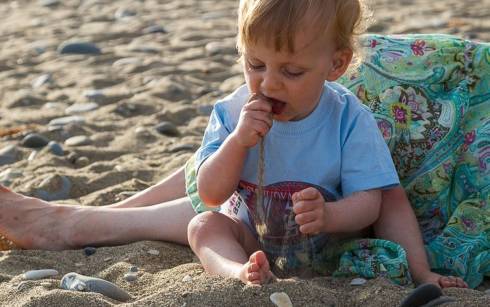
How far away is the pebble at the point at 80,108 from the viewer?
493 cm

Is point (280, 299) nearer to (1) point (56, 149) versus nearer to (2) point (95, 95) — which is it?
(1) point (56, 149)

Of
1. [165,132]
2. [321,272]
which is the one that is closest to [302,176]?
[321,272]

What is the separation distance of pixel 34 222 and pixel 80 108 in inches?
72.6

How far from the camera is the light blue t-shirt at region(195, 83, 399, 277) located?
2.75 metres

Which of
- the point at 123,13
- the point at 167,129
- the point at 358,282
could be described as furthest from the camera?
the point at 123,13

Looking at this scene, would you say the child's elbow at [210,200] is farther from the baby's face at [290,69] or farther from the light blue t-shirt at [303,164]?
the baby's face at [290,69]

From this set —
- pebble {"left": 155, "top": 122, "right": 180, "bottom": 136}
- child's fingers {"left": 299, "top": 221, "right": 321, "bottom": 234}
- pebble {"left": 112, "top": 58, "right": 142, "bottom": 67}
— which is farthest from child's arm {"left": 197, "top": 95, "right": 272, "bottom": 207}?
pebble {"left": 112, "top": 58, "right": 142, "bottom": 67}

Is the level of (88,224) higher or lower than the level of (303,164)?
lower

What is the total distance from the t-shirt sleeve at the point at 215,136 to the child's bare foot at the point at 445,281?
0.71 m

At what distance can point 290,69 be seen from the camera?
8.48 ft

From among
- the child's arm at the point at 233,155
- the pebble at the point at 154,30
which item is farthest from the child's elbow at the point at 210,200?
the pebble at the point at 154,30

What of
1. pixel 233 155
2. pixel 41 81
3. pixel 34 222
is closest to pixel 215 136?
pixel 233 155

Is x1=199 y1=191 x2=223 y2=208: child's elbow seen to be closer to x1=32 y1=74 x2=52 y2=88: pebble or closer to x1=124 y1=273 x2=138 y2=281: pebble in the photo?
x1=124 y1=273 x2=138 y2=281: pebble

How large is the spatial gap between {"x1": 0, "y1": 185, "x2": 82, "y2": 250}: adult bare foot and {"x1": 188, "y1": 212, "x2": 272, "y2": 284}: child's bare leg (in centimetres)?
56
